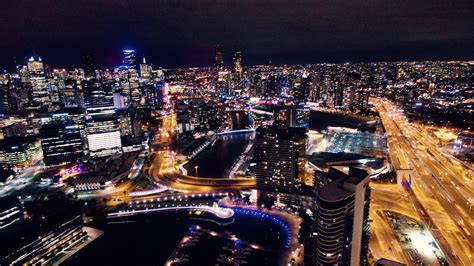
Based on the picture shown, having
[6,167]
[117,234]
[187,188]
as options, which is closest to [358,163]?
[187,188]

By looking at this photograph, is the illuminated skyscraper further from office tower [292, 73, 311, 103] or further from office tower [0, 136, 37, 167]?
office tower [0, 136, 37, 167]

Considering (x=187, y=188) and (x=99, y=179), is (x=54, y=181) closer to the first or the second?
(x=99, y=179)

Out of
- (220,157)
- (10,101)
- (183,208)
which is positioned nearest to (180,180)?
(183,208)

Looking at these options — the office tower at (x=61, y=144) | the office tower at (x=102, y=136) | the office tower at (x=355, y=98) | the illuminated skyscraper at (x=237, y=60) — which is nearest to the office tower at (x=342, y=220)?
the office tower at (x=102, y=136)

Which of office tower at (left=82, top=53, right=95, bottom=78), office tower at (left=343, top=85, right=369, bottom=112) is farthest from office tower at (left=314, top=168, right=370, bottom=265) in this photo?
office tower at (left=82, top=53, right=95, bottom=78)

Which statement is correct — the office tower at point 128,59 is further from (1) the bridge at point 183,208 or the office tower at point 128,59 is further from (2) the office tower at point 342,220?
(2) the office tower at point 342,220
